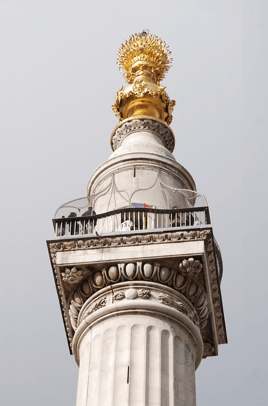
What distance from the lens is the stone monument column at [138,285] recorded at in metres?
26.7

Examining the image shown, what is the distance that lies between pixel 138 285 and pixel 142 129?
955cm

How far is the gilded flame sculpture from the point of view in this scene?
37906 millimetres

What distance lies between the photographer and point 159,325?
90.9 feet

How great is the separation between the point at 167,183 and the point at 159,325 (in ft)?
22.5

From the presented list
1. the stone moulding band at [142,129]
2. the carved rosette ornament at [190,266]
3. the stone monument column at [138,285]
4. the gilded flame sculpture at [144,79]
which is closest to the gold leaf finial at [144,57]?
the gilded flame sculpture at [144,79]

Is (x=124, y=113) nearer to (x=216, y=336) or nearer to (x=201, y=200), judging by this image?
(x=201, y=200)

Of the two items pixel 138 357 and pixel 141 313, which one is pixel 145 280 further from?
pixel 138 357

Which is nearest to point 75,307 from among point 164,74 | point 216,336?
point 216,336

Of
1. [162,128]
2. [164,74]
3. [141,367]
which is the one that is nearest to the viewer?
[141,367]

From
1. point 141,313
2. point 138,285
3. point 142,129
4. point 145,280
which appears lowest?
point 141,313

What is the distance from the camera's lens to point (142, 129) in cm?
3672

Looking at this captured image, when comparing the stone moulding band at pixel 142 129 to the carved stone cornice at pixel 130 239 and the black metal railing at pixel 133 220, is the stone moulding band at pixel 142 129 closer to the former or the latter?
the black metal railing at pixel 133 220

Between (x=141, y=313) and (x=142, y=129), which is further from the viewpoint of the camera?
(x=142, y=129)

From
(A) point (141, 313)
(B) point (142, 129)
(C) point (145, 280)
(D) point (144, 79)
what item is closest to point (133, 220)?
(C) point (145, 280)
